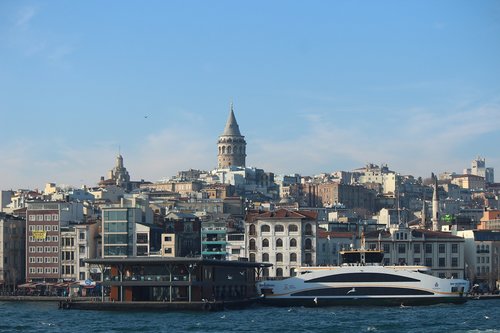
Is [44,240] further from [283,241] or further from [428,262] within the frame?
[428,262]

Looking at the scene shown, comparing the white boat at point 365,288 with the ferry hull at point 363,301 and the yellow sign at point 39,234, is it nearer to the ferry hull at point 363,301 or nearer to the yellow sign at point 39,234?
the ferry hull at point 363,301

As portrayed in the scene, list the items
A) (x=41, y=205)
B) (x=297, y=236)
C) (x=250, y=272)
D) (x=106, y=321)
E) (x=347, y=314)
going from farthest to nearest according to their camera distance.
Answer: (x=41, y=205) → (x=297, y=236) → (x=250, y=272) → (x=347, y=314) → (x=106, y=321)

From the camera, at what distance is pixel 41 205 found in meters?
114

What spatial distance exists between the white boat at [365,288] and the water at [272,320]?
162 centimetres

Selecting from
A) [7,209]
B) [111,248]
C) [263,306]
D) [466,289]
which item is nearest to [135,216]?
[111,248]

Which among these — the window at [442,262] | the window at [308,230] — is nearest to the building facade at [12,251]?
the window at [308,230]

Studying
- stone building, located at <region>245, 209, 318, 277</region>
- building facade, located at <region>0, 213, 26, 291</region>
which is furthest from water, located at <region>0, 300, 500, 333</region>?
Answer: building facade, located at <region>0, 213, 26, 291</region>

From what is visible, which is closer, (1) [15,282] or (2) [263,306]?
(2) [263,306]

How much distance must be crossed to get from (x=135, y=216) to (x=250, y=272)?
18.0 m

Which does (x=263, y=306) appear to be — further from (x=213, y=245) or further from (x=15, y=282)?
(x=15, y=282)

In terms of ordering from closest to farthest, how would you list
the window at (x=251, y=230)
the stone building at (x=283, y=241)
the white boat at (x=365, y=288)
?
the white boat at (x=365, y=288) → the stone building at (x=283, y=241) → the window at (x=251, y=230)

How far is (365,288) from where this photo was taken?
288 ft

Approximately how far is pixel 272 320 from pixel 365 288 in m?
14.9

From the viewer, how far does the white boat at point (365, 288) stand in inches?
3445
